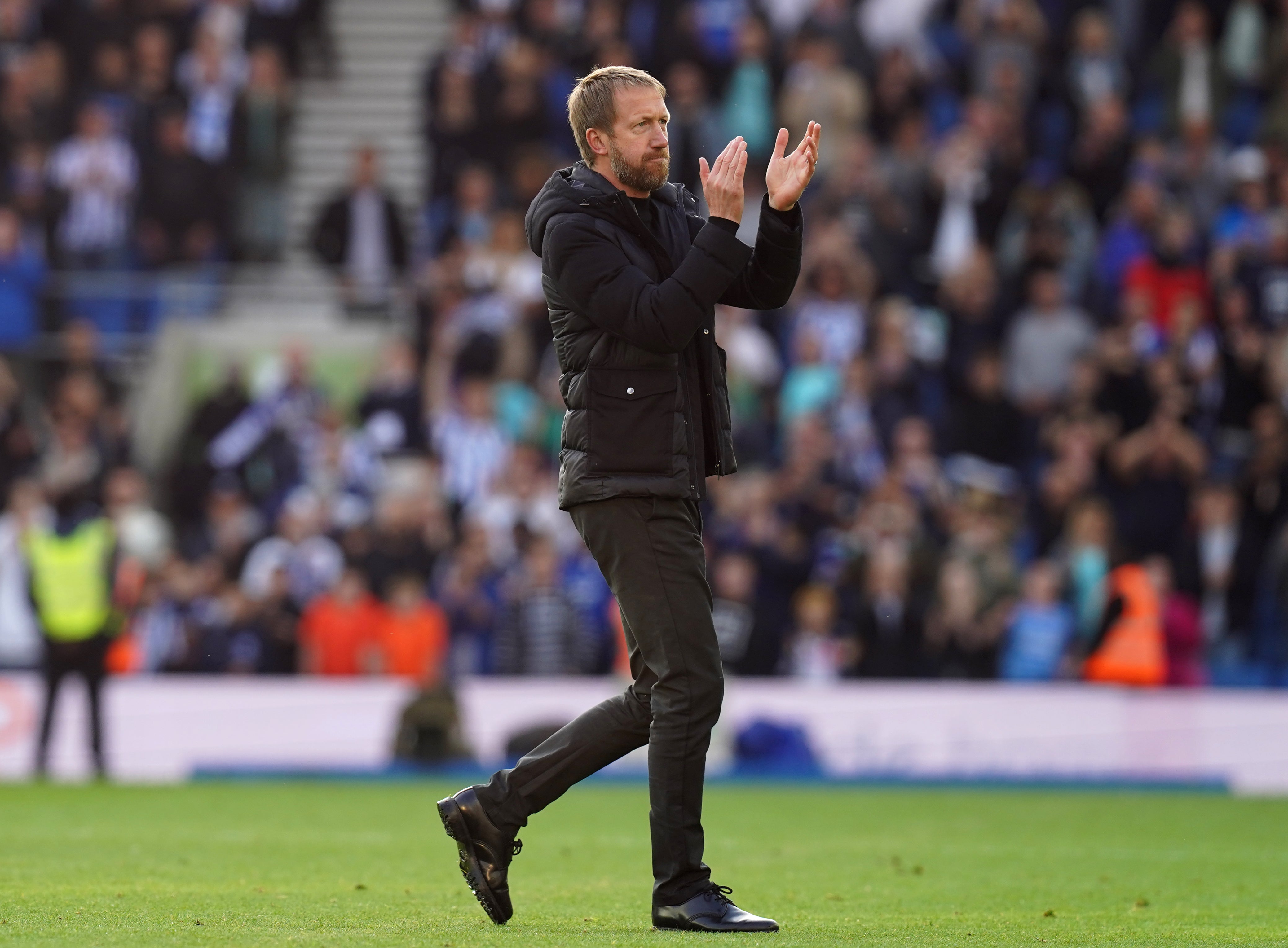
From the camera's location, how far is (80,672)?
49.9 ft

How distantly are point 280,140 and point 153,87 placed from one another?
1324 millimetres

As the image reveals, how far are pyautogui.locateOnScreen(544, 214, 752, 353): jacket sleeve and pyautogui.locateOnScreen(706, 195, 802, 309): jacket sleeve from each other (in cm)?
18

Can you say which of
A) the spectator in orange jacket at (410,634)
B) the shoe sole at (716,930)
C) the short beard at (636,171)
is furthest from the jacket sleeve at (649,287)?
the spectator in orange jacket at (410,634)

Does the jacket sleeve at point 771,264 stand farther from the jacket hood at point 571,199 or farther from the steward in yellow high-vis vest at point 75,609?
the steward in yellow high-vis vest at point 75,609

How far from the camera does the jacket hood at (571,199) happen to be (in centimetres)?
599

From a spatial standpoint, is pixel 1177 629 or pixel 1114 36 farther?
pixel 1114 36

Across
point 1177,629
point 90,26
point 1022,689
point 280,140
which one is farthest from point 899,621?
point 90,26

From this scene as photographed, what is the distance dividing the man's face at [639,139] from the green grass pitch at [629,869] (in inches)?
82.3

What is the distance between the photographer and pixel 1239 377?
16.5m

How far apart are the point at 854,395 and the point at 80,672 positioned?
6207 millimetres

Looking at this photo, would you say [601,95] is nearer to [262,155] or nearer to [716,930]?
[716,930]

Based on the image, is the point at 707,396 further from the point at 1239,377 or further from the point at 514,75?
the point at 514,75

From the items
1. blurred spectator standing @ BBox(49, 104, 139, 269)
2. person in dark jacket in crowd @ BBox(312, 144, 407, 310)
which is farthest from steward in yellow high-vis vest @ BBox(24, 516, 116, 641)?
person in dark jacket in crowd @ BBox(312, 144, 407, 310)

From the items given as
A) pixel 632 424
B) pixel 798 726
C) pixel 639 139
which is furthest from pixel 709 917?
pixel 798 726
